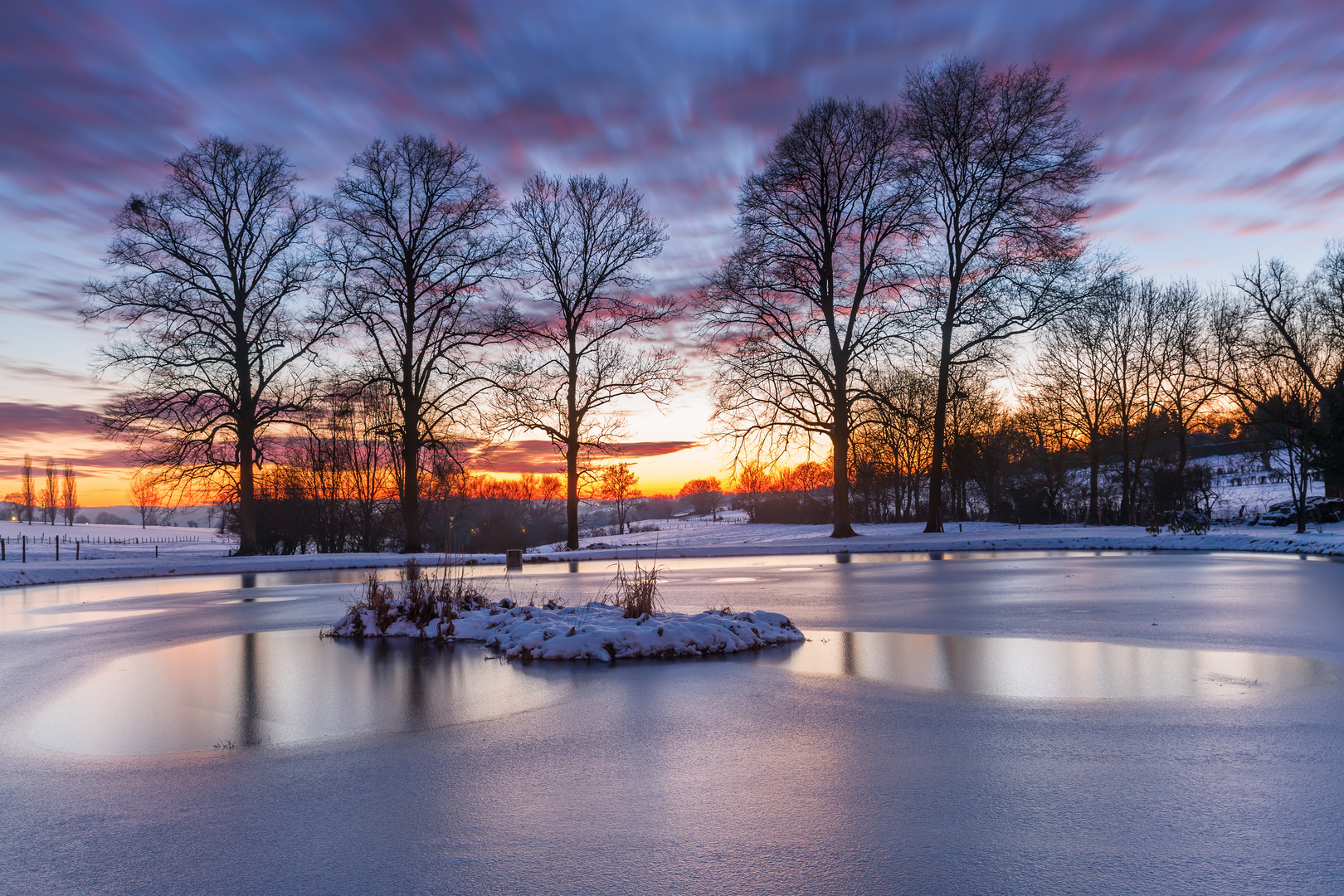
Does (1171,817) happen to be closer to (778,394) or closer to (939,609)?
(939,609)

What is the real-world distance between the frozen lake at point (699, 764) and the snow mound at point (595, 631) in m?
0.51

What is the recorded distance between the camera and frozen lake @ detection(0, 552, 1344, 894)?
3713 millimetres

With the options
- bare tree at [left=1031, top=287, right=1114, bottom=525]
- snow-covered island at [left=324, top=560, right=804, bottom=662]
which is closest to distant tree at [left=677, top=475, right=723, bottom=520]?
bare tree at [left=1031, top=287, right=1114, bottom=525]

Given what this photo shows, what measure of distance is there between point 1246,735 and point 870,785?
292cm

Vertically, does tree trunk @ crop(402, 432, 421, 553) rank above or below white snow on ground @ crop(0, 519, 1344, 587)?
above

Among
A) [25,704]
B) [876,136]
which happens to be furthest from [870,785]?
[876,136]

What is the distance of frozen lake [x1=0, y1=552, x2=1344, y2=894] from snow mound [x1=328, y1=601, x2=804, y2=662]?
0.51 metres

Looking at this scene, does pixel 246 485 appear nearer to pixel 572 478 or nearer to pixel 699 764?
pixel 572 478

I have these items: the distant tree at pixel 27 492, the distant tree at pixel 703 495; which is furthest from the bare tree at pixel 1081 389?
the distant tree at pixel 27 492

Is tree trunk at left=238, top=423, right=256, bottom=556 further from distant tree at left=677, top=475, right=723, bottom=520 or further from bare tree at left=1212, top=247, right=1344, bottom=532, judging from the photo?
distant tree at left=677, top=475, right=723, bottom=520

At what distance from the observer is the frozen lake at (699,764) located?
12.2 ft

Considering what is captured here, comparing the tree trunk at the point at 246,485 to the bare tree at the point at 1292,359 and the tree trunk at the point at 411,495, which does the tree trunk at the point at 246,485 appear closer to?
the tree trunk at the point at 411,495

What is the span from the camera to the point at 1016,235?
33.3m

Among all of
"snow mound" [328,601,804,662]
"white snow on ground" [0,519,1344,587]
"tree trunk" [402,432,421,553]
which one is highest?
"tree trunk" [402,432,421,553]
